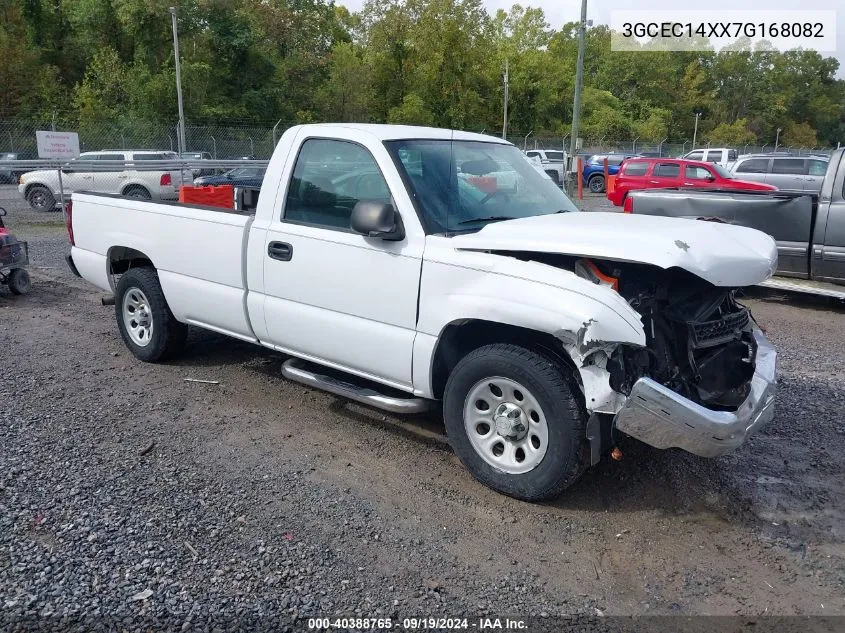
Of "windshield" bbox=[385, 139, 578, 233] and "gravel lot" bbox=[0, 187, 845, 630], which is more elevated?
"windshield" bbox=[385, 139, 578, 233]

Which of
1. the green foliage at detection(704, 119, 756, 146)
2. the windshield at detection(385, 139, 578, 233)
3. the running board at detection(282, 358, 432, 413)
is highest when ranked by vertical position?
the green foliage at detection(704, 119, 756, 146)

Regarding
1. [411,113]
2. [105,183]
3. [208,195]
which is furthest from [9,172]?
[411,113]

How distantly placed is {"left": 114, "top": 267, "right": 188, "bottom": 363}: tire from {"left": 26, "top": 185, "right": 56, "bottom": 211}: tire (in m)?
14.6

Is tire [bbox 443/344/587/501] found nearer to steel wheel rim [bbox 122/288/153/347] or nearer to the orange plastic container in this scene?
steel wheel rim [bbox 122/288/153/347]

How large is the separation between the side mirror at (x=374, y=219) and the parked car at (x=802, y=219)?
562cm

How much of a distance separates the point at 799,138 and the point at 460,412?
309ft

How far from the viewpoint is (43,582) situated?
319cm

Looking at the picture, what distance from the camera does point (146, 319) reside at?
20.2 feet

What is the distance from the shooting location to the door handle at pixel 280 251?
15.8ft

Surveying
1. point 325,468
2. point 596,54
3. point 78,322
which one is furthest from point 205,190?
point 596,54

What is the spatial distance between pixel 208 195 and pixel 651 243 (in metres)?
4.62

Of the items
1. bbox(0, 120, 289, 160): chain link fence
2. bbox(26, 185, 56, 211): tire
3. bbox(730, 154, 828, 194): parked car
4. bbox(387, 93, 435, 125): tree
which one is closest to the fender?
bbox(26, 185, 56, 211): tire

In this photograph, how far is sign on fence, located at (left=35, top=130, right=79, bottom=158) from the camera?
15641mm

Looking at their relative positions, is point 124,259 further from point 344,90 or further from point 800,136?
point 800,136
